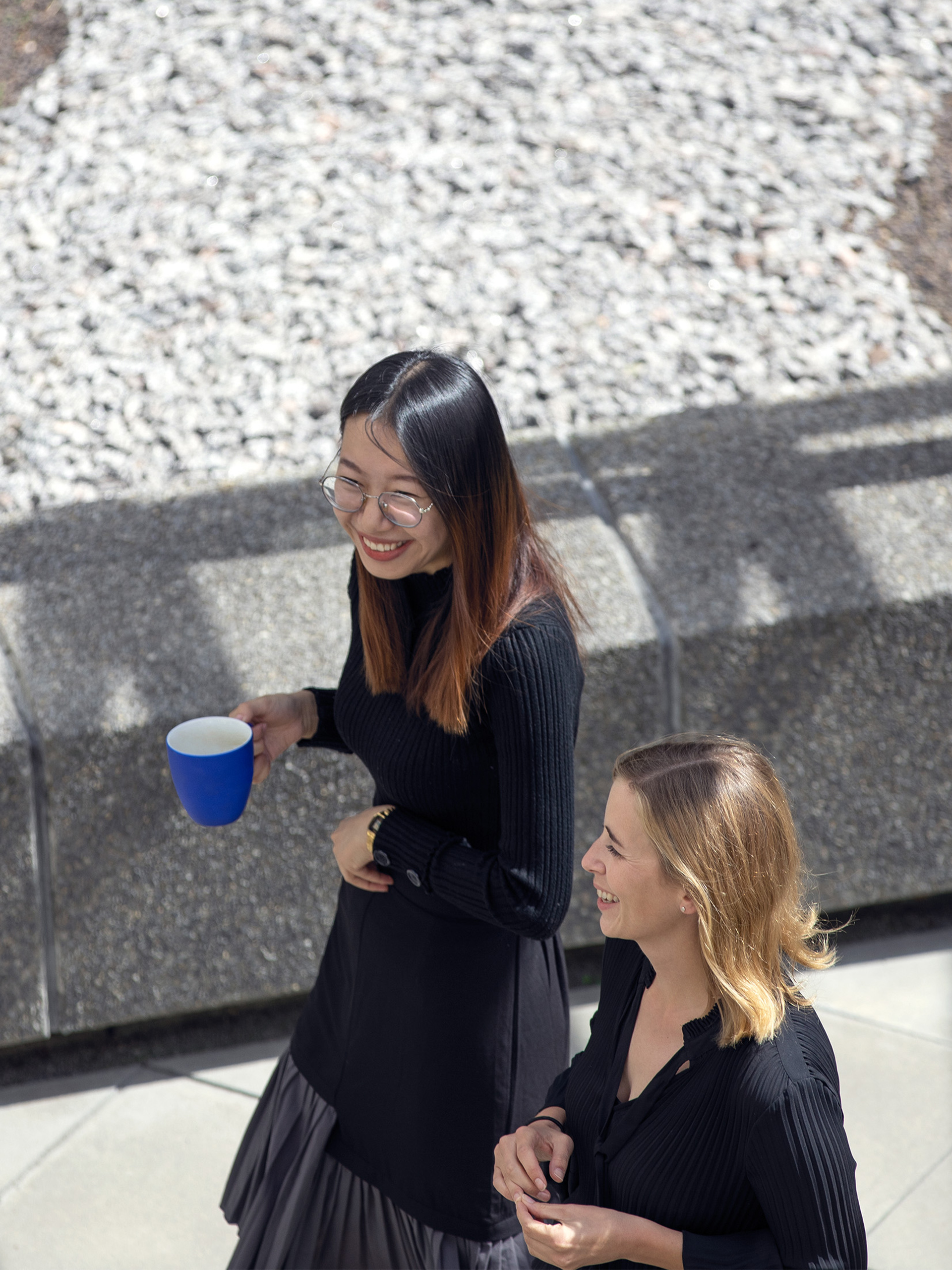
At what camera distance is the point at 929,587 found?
11.3 feet

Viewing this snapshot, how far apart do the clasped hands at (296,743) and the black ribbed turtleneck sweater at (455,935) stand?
5 centimetres

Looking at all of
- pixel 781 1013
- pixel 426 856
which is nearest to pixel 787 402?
pixel 426 856

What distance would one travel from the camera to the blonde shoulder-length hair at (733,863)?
→ 1.59 metres

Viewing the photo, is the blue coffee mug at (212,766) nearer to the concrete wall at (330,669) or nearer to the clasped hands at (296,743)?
the clasped hands at (296,743)

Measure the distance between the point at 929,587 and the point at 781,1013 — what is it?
82.2 inches

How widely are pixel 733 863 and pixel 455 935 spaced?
0.65 meters

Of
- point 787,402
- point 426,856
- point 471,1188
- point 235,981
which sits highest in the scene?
point 426,856

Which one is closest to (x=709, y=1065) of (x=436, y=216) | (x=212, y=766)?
(x=212, y=766)

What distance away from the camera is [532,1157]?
1.76m

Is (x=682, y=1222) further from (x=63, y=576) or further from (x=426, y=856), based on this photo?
(x=63, y=576)

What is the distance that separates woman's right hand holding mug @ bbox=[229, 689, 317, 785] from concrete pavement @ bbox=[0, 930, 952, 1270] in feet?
3.99

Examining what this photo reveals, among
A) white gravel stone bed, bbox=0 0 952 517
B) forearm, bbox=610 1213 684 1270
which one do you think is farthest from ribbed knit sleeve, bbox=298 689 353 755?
white gravel stone bed, bbox=0 0 952 517

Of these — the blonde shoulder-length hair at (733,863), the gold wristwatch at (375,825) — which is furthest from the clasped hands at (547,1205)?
the gold wristwatch at (375,825)

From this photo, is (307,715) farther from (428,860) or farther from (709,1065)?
(709,1065)
